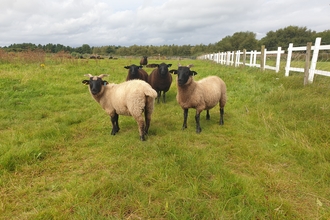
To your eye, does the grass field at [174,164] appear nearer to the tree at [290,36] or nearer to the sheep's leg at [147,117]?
the sheep's leg at [147,117]

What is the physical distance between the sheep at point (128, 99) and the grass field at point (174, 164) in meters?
0.48

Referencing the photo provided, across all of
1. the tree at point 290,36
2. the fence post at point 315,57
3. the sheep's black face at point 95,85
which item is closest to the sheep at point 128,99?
the sheep's black face at point 95,85

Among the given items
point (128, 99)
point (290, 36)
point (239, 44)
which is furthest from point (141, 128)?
point (239, 44)

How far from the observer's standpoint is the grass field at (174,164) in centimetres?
271

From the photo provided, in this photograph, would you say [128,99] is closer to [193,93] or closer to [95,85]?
[95,85]

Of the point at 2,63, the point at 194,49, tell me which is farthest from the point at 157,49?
the point at 2,63

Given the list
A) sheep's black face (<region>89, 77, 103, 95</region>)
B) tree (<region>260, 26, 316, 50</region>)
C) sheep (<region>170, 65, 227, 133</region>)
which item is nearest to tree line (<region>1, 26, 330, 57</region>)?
tree (<region>260, 26, 316, 50</region>)

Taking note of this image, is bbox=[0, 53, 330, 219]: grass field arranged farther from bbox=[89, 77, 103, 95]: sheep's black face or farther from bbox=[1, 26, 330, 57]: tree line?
bbox=[1, 26, 330, 57]: tree line

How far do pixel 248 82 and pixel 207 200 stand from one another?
788cm

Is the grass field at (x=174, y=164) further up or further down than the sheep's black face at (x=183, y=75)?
further down

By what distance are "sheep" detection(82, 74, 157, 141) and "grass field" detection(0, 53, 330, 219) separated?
48 centimetres

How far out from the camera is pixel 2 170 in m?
3.51

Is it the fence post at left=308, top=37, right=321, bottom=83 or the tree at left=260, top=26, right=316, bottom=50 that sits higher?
the tree at left=260, top=26, right=316, bottom=50

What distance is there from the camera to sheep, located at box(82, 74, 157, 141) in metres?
4.75
